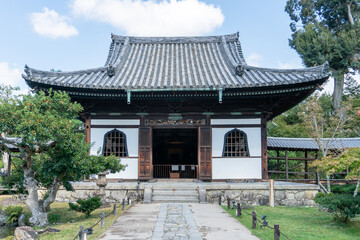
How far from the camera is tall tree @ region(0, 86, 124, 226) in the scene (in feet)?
25.5

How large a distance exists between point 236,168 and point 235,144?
118 cm

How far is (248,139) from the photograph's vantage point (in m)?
14.8

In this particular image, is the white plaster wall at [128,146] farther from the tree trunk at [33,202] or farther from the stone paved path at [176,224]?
the tree trunk at [33,202]

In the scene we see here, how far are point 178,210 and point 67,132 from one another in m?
4.69

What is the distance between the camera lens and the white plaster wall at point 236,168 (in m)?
14.7

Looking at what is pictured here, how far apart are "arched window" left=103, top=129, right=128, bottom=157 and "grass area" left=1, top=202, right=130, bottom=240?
3328 millimetres

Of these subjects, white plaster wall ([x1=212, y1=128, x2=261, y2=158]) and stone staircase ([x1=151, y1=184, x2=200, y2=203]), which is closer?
stone staircase ([x1=151, y1=184, x2=200, y2=203])

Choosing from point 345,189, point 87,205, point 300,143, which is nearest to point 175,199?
point 87,205

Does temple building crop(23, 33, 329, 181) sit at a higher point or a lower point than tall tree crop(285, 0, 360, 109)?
lower

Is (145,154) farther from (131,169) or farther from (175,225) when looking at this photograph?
(175,225)

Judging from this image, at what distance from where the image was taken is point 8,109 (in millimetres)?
7723

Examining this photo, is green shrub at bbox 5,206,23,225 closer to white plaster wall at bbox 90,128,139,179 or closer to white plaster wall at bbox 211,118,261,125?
white plaster wall at bbox 90,128,139,179

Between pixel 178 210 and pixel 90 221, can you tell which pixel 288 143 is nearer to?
pixel 178 210

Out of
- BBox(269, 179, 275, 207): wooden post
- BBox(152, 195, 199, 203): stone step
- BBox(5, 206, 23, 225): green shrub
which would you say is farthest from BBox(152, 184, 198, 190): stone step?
BBox(5, 206, 23, 225): green shrub
